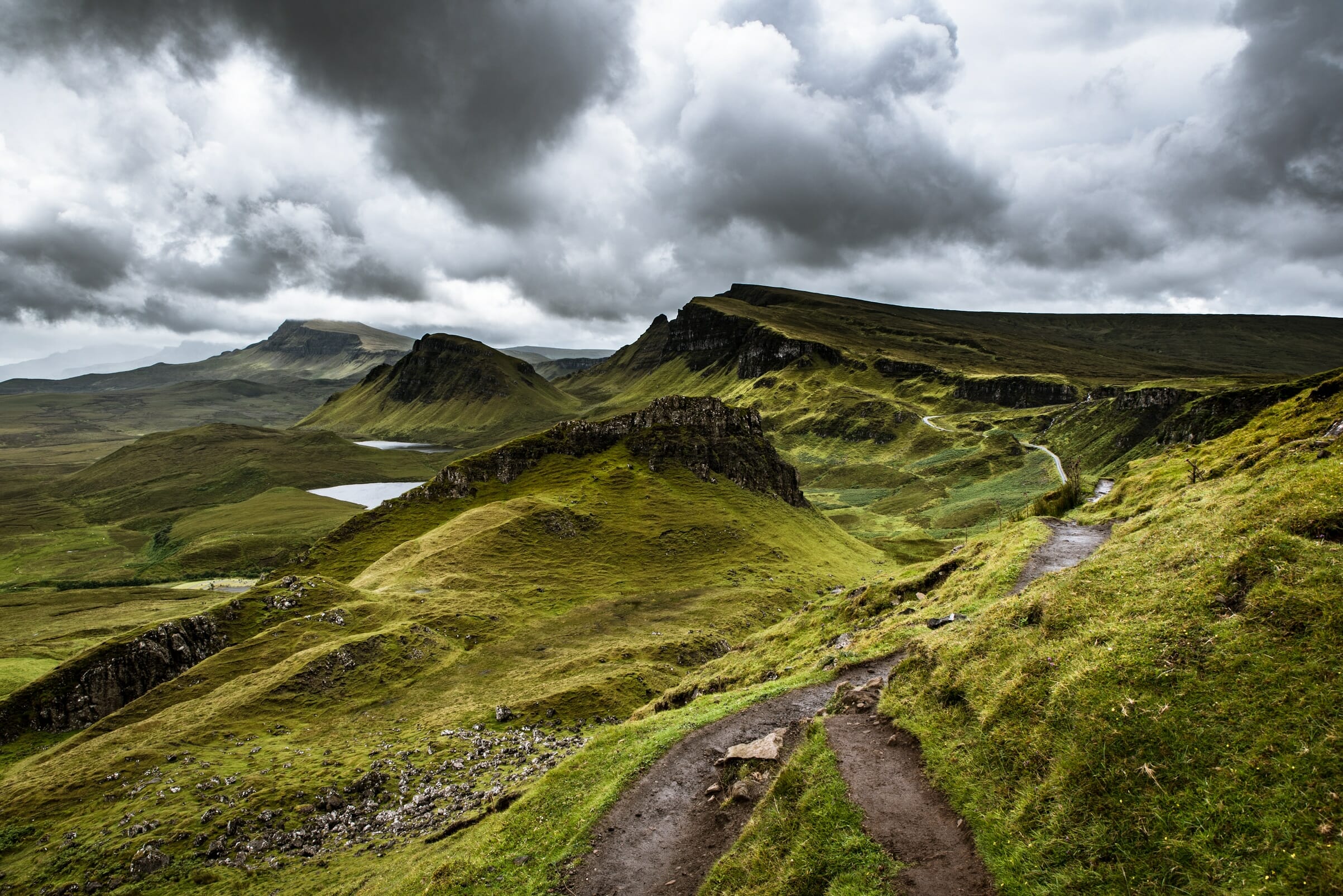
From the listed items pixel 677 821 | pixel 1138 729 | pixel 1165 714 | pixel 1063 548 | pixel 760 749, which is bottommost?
pixel 677 821

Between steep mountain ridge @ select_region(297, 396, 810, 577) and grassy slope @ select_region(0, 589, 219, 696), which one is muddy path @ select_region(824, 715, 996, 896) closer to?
steep mountain ridge @ select_region(297, 396, 810, 577)

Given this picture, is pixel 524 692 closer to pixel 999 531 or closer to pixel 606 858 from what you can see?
pixel 606 858

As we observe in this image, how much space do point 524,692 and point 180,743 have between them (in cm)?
2632

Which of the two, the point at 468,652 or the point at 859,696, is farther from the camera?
the point at 468,652

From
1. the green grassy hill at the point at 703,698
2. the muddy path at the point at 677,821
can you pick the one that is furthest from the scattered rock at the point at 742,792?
the green grassy hill at the point at 703,698

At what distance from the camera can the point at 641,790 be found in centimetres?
2283

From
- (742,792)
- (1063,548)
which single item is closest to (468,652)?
(742,792)

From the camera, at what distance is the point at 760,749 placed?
74.0ft

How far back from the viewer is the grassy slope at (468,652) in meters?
39.2

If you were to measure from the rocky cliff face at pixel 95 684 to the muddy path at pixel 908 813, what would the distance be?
235 feet

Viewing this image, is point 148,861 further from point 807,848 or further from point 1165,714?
point 1165,714

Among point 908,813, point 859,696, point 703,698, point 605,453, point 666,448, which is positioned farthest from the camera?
point 605,453

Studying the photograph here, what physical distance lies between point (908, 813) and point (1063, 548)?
2873 centimetres

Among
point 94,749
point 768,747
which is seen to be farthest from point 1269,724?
point 94,749
